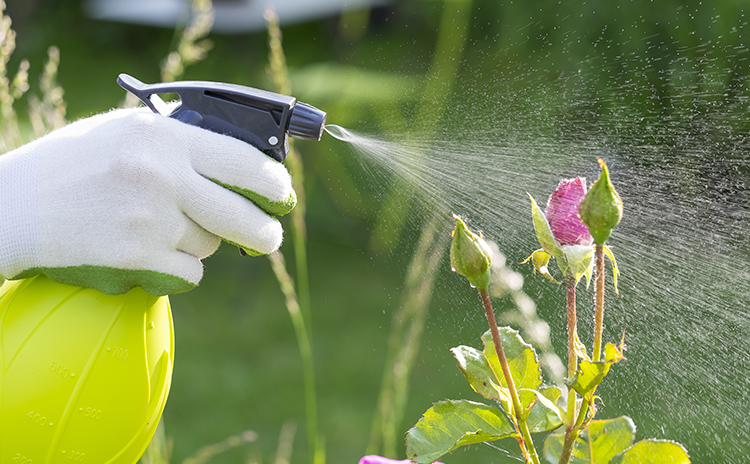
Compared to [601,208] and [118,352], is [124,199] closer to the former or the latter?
[118,352]

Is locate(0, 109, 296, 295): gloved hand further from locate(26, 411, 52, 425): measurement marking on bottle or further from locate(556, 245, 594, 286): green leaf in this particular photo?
locate(556, 245, 594, 286): green leaf

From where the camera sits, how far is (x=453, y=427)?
0.45 metres

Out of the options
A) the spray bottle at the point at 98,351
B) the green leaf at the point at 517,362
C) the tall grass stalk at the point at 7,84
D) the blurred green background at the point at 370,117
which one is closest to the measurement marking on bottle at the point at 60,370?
the spray bottle at the point at 98,351

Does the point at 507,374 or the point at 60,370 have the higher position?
the point at 507,374

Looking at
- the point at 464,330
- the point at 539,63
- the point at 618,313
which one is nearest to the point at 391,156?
the point at 618,313

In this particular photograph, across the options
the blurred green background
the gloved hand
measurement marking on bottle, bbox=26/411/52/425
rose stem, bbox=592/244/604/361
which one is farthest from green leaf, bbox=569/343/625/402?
the blurred green background

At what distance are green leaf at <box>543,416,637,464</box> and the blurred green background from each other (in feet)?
2.51

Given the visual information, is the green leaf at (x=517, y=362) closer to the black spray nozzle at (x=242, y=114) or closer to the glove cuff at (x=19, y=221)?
the black spray nozzle at (x=242, y=114)

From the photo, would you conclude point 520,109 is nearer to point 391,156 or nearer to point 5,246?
point 391,156

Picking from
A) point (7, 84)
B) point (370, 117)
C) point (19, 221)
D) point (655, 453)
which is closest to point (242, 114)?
point (19, 221)

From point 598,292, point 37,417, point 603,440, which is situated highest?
point 598,292

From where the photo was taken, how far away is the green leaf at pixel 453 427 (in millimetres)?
439

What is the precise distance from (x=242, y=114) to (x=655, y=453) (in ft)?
1.44

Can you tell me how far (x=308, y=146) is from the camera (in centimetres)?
334
